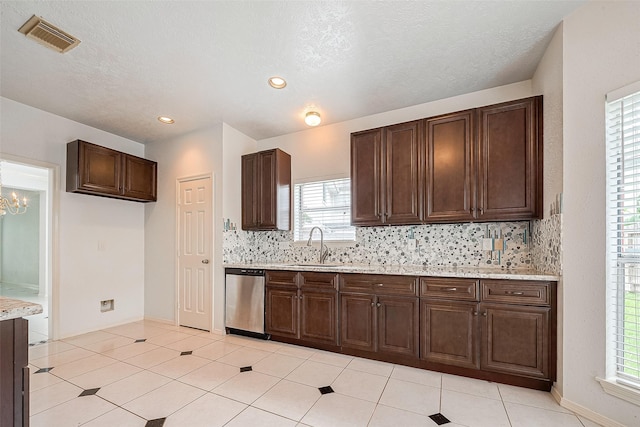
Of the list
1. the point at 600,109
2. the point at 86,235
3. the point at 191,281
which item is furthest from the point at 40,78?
the point at 600,109

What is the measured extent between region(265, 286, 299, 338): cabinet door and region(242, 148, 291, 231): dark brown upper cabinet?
2.96 feet

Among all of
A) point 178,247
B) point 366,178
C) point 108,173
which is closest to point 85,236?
point 108,173

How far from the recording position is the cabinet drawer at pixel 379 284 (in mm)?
2623

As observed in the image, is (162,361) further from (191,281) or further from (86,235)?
(86,235)

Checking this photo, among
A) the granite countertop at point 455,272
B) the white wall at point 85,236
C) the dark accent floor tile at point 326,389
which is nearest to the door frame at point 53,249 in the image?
the white wall at point 85,236

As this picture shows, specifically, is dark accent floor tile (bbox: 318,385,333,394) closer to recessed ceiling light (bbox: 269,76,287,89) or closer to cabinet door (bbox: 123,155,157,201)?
recessed ceiling light (bbox: 269,76,287,89)

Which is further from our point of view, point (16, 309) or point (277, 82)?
point (277, 82)

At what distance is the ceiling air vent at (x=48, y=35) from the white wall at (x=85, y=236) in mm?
1605

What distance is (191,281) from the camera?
392 centimetres

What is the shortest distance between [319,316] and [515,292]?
183 cm

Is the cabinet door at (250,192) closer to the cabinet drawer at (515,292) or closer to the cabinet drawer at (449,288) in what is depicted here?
the cabinet drawer at (449,288)

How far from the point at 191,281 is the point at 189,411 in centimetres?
219

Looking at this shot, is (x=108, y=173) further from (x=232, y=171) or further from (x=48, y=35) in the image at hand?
(x=48, y=35)

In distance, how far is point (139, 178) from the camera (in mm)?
4129
